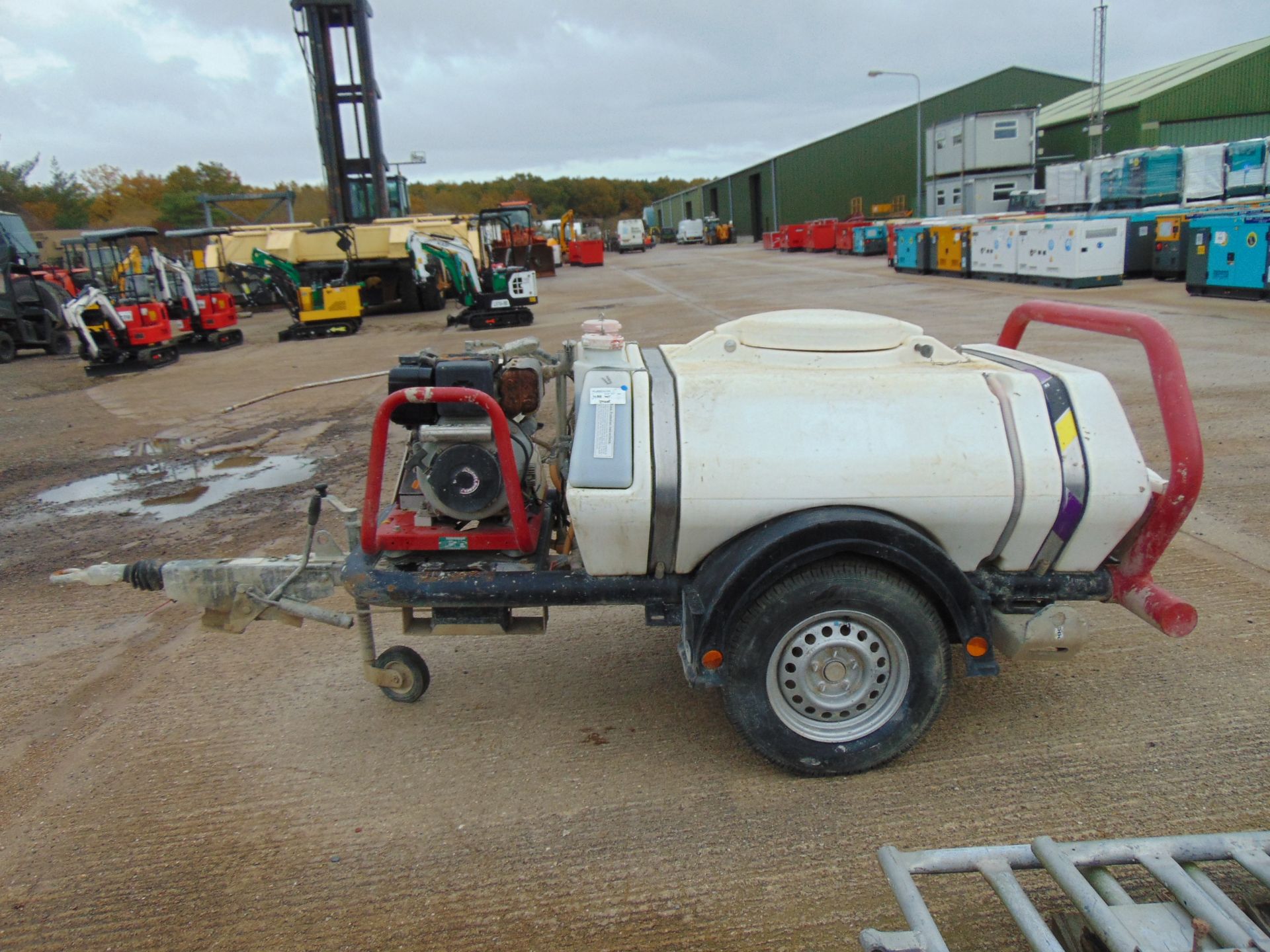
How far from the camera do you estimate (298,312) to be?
61.5 feet

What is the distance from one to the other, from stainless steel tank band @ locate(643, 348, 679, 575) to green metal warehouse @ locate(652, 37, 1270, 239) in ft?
130

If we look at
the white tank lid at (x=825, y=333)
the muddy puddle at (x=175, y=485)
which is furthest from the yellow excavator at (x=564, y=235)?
the white tank lid at (x=825, y=333)


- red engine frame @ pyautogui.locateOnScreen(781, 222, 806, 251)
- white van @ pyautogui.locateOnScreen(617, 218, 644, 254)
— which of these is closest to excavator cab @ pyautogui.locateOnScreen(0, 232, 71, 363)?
red engine frame @ pyautogui.locateOnScreen(781, 222, 806, 251)

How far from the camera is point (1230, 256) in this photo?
48.6 ft

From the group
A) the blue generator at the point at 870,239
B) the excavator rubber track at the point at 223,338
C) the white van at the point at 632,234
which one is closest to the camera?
the excavator rubber track at the point at 223,338

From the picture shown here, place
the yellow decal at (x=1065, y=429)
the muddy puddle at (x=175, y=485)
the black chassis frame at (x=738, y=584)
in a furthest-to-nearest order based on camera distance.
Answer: the muddy puddle at (x=175, y=485)
the yellow decal at (x=1065, y=429)
the black chassis frame at (x=738, y=584)

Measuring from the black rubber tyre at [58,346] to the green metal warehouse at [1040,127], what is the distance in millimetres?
36366

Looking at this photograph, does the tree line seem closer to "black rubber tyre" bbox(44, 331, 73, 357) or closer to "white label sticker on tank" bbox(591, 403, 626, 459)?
"black rubber tyre" bbox(44, 331, 73, 357)

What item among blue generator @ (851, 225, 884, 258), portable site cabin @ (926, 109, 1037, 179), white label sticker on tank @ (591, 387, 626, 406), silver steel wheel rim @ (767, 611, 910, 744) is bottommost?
silver steel wheel rim @ (767, 611, 910, 744)

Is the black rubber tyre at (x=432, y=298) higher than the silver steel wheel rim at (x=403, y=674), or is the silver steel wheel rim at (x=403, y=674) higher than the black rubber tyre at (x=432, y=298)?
the black rubber tyre at (x=432, y=298)

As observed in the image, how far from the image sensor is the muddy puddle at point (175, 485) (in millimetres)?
6801

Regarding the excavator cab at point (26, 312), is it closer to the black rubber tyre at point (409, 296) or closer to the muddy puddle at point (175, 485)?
the black rubber tyre at point (409, 296)

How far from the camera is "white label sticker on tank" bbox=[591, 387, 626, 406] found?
2998 millimetres

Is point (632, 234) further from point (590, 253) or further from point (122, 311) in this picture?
point (122, 311)
